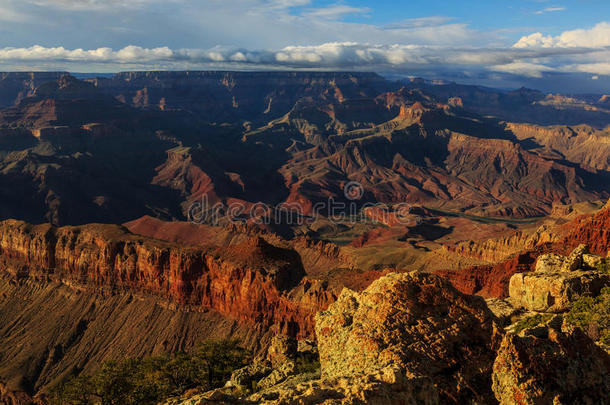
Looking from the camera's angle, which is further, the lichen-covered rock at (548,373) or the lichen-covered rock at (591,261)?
the lichen-covered rock at (591,261)

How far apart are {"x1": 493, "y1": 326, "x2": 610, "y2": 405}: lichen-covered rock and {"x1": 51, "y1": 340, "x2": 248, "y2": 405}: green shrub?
3635cm

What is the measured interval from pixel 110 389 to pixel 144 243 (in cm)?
4544

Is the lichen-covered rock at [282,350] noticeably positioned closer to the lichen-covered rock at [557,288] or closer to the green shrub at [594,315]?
the lichen-covered rock at [557,288]

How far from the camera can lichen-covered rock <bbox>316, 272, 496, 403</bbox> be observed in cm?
2198

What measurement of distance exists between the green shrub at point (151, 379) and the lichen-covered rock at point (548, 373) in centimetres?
3635

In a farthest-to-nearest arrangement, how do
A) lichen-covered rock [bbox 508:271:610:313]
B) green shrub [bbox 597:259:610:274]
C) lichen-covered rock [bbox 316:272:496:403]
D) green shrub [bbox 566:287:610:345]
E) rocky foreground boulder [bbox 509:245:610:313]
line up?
green shrub [bbox 597:259:610:274] < rocky foreground boulder [bbox 509:245:610:313] < lichen-covered rock [bbox 508:271:610:313] < green shrub [bbox 566:287:610:345] < lichen-covered rock [bbox 316:272:496:403]

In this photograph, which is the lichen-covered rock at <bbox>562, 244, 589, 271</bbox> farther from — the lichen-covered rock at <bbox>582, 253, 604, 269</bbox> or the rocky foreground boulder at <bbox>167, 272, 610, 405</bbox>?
the rocky foreground boulder at <bbox>167, 272, 610, 405</bbox>

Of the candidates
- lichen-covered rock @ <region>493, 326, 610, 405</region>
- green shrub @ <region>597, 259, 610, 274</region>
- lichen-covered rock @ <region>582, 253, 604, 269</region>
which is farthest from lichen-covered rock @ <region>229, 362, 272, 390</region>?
lichen-covered rock @ <region>582, 253, 604, 269</region>

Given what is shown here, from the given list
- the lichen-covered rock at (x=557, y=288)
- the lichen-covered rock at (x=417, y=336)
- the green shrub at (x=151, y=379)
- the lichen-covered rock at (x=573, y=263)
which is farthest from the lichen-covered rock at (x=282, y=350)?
the lichen-covered rock at (x=573, y=263)

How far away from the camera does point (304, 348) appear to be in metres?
53.2

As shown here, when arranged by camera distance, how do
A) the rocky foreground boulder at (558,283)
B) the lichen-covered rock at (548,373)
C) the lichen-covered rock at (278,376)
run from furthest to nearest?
the rocky foreground boulder at (558,283)
the lichen-covered rock at (278,376)
the lichen-covered rock at (548,373)

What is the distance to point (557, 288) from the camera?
44406 millimetres

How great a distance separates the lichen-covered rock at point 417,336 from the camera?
2198 centimetres

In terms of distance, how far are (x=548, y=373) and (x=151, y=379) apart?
41.8m
